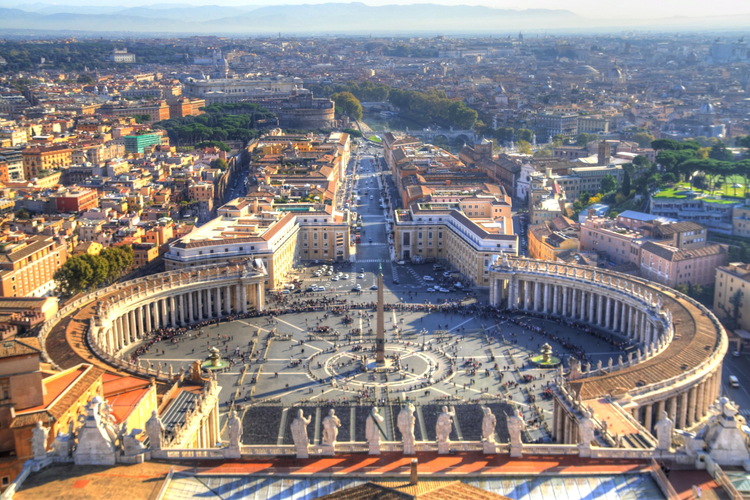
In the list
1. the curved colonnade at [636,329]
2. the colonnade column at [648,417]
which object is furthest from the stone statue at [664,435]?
the colonnade column at [648,417]

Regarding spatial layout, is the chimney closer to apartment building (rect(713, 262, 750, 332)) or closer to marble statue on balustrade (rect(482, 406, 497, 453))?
marble statue on balustrade (rect(482, 406, 497, 453))

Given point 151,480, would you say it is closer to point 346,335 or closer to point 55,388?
point 55,388

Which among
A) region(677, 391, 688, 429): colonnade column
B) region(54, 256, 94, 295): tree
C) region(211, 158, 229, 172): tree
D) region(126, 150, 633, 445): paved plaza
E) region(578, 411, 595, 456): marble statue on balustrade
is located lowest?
region(126, 150, 633, 445): paved plaza

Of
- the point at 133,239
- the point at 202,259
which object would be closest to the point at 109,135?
the point at 133,239

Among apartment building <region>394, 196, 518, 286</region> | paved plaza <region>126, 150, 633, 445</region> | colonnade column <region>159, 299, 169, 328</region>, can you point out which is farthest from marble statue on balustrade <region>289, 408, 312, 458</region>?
apartment building <region>394, 196, 518, 286</region>

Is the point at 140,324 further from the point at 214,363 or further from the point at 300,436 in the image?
the point at 300,436

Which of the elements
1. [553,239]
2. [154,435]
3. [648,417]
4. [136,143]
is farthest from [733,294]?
[136,143]

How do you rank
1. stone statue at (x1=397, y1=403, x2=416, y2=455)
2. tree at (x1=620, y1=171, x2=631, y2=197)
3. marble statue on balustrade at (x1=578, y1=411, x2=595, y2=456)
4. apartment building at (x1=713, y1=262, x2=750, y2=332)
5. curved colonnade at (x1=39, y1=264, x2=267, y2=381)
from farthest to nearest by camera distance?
tree at (x1=620, y1=171, x2=631, y2=197) → apartment building at (x1=713, y1=262, x2=750, y2=332) → curved colonnade at (x1=39, y1=264, x2=267, y2=381) → marble statue on balustrade at (x1=578, y1=411, x2=595, y2=456) → stone statue at (x1=397, y1=403, x2=416, y2=455)
